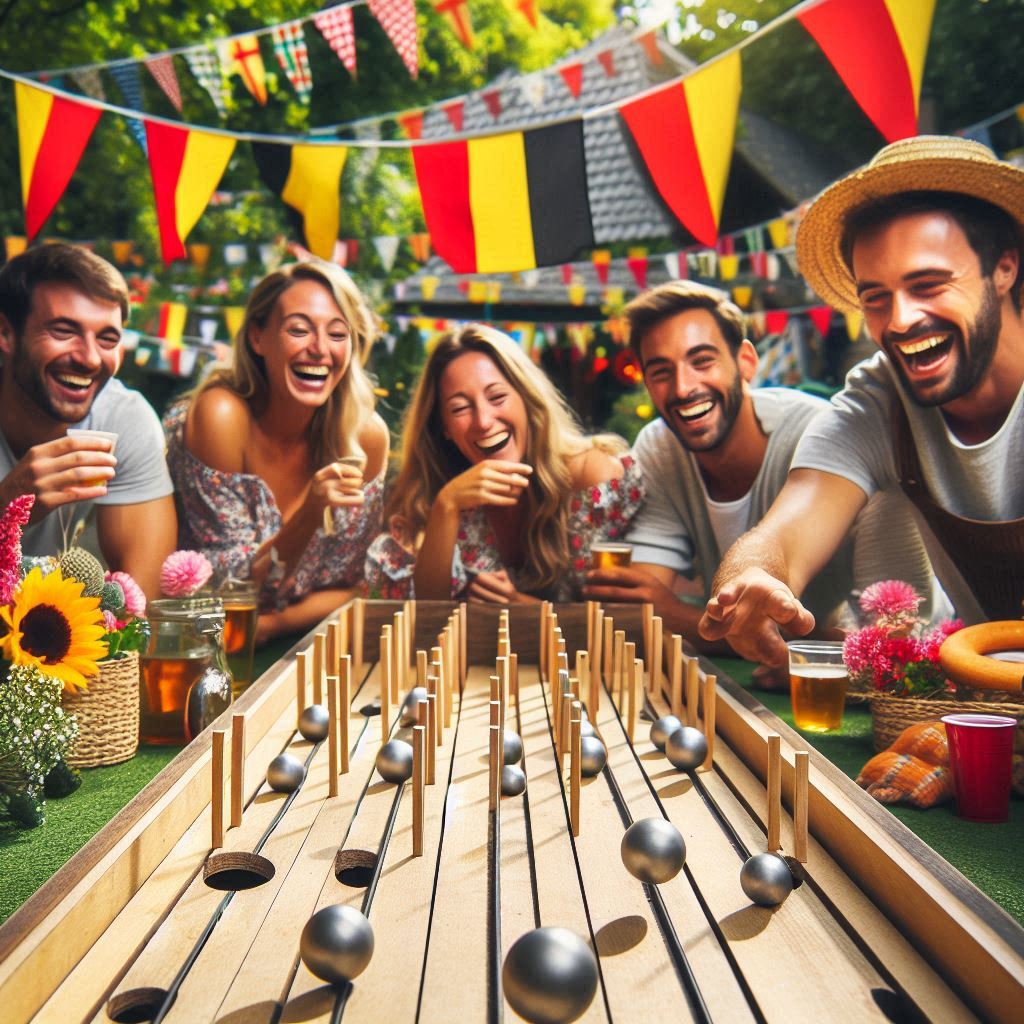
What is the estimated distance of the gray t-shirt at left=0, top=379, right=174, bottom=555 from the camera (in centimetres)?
327

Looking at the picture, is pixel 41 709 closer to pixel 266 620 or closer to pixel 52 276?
pixel 266 620

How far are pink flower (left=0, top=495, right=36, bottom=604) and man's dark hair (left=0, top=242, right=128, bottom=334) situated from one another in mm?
1910

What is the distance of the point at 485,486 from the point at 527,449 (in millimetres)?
280

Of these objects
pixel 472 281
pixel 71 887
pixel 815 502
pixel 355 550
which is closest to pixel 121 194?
pixel 472 281

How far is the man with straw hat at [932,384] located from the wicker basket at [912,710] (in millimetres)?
459

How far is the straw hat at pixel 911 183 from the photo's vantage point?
2.54 m

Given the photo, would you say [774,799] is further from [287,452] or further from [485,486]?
[287,452]

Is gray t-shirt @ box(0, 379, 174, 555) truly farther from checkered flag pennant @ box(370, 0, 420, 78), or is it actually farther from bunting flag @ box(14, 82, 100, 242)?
checkered flag pennant @ box(370, 0, 420, 78)

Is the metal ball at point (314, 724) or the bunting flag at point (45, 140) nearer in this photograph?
the metal ball at point (314, 724)

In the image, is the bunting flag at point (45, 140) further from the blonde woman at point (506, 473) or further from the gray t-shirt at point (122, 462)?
the blonde woman at point (506, 473)

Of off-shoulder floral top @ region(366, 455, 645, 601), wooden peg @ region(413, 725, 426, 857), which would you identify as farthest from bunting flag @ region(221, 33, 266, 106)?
wooden peg @ region(413, 725, 426, 857)

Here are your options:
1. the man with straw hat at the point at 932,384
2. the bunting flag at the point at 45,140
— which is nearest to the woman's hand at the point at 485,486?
the man with straw hat at the point at 932,384

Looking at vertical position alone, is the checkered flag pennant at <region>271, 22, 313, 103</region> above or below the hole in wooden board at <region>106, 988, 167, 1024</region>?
above

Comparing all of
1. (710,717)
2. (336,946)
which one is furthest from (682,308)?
(336,946)
